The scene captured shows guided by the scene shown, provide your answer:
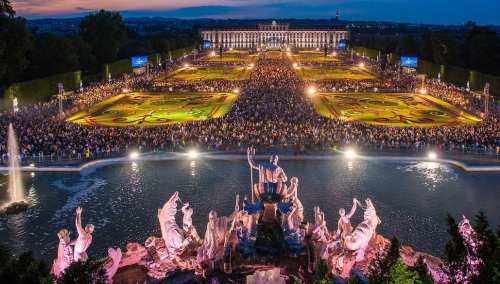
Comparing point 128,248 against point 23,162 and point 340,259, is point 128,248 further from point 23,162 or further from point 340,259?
point 23,162

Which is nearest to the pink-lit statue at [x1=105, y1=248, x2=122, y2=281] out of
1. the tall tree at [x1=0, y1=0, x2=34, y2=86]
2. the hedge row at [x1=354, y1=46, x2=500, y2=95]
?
the tall tree at [x1=0, y1=0, x2=34, y2=86]

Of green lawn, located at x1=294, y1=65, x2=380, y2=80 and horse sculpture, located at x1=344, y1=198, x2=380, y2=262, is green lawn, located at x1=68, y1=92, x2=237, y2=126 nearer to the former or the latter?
green lawn, located at x1=294, y1=65, x2=380, y2=80

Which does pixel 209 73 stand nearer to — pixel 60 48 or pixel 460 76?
pixel 60 48

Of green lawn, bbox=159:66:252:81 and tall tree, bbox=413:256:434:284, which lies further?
green lawn, bbox=159:66:252:81

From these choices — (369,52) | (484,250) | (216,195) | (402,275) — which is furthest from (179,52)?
(402,275)

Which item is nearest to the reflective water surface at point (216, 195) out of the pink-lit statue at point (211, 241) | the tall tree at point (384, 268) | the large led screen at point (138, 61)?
the pink-lit statue at point (211, 241)
